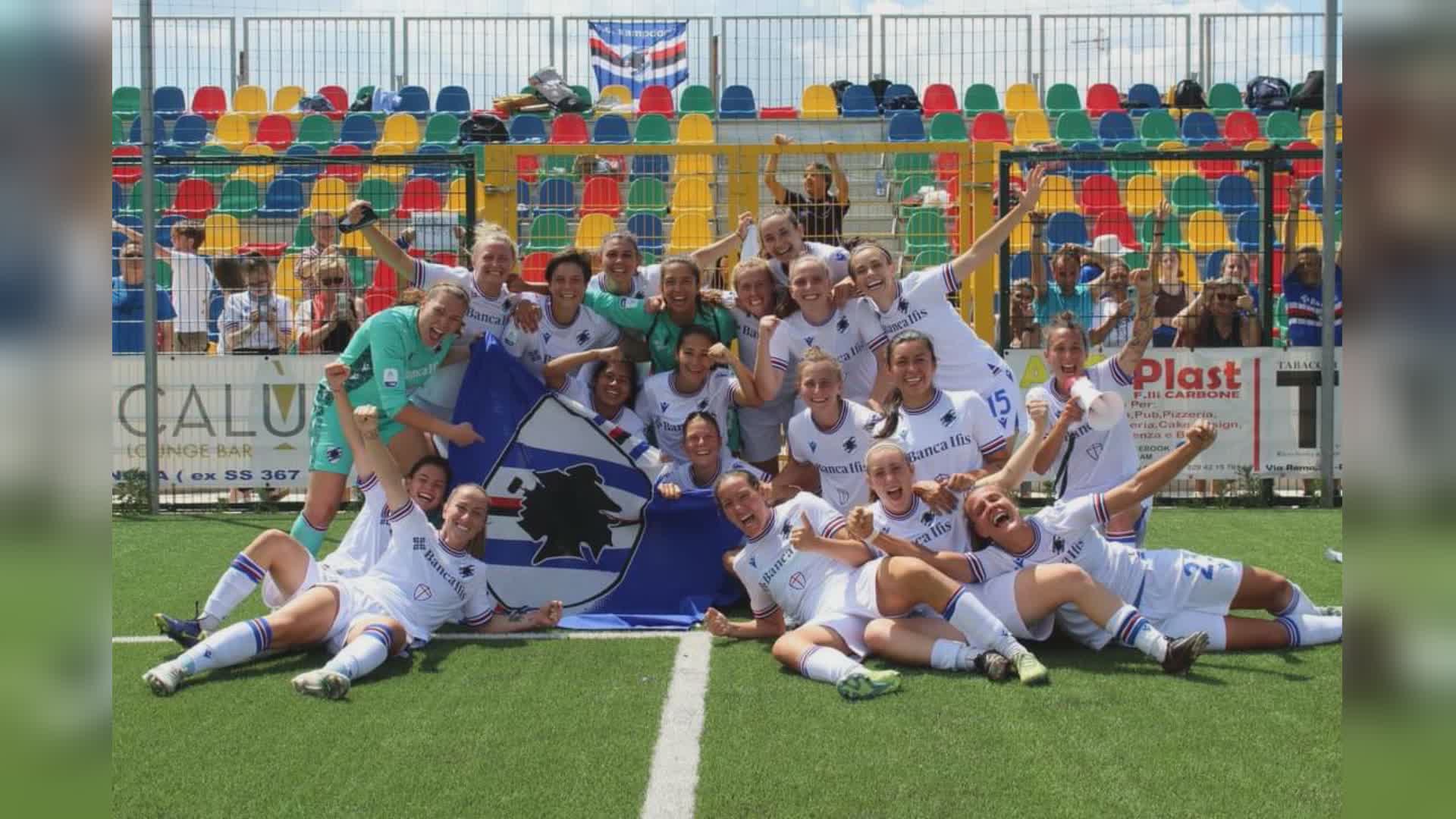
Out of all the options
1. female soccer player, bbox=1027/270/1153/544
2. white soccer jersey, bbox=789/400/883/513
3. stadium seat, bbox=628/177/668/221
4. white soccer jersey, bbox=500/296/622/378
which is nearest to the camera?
female soccer player, bbox=1027/270/1153/544

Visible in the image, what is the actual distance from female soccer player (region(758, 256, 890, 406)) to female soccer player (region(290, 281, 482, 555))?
1.56m

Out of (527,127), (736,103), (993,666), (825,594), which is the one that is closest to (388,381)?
(825,594)

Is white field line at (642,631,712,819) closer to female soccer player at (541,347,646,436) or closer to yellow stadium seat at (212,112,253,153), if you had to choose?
female soccer player at (541,347,646,436)

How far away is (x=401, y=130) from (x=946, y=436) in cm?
1346

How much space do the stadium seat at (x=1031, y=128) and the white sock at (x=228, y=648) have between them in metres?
13.9

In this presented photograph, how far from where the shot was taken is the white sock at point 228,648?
5125mm

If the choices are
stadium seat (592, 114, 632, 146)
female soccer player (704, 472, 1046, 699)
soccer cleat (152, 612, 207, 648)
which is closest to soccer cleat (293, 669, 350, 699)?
soccer cleat (152, 612, 207, 648)

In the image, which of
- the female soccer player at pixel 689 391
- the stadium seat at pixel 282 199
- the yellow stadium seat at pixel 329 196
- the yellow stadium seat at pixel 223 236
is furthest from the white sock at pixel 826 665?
the stadium seat at pixel 282 199

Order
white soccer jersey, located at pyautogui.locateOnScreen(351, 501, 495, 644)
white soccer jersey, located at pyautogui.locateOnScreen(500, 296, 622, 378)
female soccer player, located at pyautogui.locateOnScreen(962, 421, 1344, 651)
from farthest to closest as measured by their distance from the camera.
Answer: white soccer jersey, located at pyautogui.locateOnScreen(500, 296, 622, 378)
white soccer jersey, located at pyautogui.locateOnScreen(351, 501, 495, 644)
female soccer player, located at pyautogui.locateOnScreen(962, 421, 1344, 651)

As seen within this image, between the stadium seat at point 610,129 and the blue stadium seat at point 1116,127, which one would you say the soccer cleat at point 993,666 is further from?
the blue stadium seat at point 1116,127

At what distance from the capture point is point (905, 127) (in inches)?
690

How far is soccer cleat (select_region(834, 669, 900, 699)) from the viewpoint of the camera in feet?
15.9
